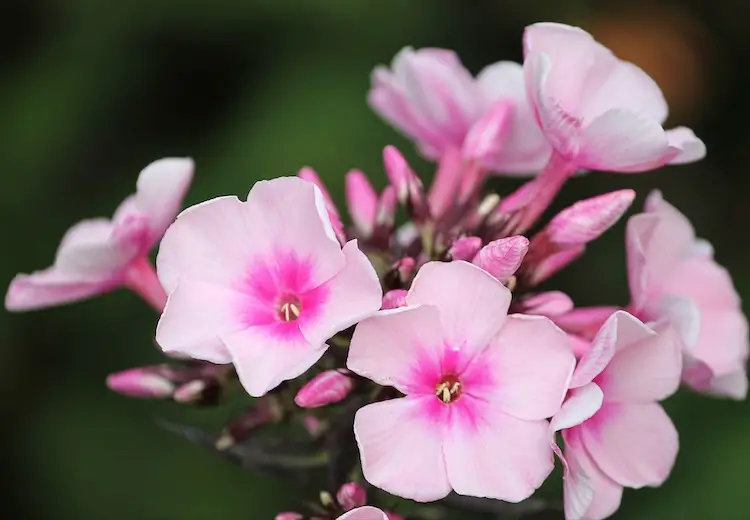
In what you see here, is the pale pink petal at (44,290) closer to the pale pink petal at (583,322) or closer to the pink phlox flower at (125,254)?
the pink phlox flower at (125,254)

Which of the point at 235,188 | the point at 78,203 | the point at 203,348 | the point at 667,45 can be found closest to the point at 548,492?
the point at 235,188

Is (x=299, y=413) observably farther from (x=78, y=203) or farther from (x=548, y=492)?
(x=78, y=203)

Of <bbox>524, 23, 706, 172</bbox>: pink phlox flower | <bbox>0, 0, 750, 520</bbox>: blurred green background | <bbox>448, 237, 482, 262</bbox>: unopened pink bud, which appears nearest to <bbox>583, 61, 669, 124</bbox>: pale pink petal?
<bbox>524, 23, 706, 172</bbox>: pink phlox flower

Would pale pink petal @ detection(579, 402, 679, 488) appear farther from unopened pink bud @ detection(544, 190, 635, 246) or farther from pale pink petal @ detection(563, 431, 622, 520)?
unopened pink bud @ detection(544, 190, 635, 246)

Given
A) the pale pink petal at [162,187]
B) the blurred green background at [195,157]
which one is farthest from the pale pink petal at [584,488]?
the blurred green background at [195,157]

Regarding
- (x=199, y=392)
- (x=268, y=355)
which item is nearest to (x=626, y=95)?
(x=268, y=355)

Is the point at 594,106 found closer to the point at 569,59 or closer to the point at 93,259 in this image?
the point at 569,59
